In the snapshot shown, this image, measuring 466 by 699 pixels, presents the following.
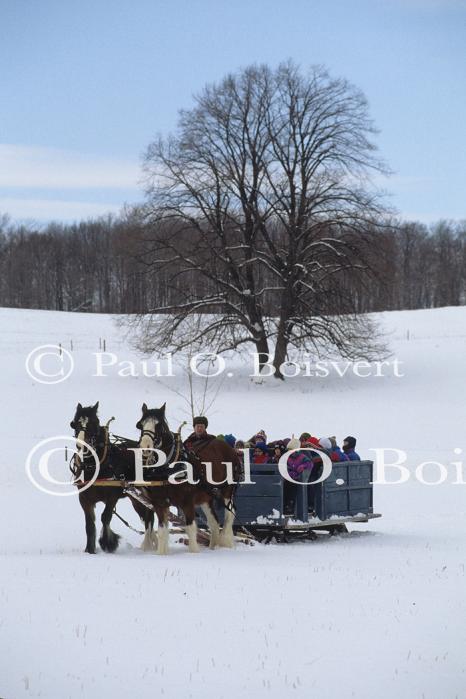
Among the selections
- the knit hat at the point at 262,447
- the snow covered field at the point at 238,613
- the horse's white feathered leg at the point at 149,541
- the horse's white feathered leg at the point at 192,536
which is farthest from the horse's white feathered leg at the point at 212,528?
the knit hat at the point at 262,447

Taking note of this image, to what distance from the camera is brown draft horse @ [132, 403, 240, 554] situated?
12797 mm

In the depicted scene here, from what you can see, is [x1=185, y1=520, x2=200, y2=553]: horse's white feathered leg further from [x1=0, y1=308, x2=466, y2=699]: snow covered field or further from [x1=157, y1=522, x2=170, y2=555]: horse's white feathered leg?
[x1=157, y1=522, x2=170, y2=555]: horse's white feathered leg

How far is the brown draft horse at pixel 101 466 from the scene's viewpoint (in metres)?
12.7

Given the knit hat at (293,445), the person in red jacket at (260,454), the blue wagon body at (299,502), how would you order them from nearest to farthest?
the blue wagon body at (299,502)
the knit hat at (293,445)
the person in red jacket at (260,454)

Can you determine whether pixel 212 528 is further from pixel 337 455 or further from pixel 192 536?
pixel 337 455

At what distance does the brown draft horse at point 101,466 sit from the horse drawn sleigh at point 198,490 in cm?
1

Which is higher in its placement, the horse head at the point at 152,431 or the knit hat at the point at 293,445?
the horse head at the point at 152,431

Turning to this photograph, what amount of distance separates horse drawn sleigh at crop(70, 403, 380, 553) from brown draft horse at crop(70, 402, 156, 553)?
1 centimetres

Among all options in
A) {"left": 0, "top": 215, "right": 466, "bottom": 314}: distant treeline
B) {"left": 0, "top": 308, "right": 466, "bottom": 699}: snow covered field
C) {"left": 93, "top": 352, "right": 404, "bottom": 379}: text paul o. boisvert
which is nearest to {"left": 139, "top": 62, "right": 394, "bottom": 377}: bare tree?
{"left": 93, "top": 352, "right": 404, "bottom": 379}: text paul o. boisvert

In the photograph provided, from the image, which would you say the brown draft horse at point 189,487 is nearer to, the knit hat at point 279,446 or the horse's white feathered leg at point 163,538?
the horse's white feathered leg at point 163,538

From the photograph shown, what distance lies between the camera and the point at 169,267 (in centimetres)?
3753

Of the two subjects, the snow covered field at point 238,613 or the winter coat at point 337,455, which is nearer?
the snow covered field at point 238,613

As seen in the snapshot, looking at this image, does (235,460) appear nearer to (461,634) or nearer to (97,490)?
(97,490)

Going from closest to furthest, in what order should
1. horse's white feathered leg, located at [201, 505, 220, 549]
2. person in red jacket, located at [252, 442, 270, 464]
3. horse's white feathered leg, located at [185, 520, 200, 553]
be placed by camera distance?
horse's white feathered leg, located at [185, 520, 200, 553], horse's white feathered leg, located at [201, 505, 220, 549], person in red jacket, located at [252, 442, 270, 464]
